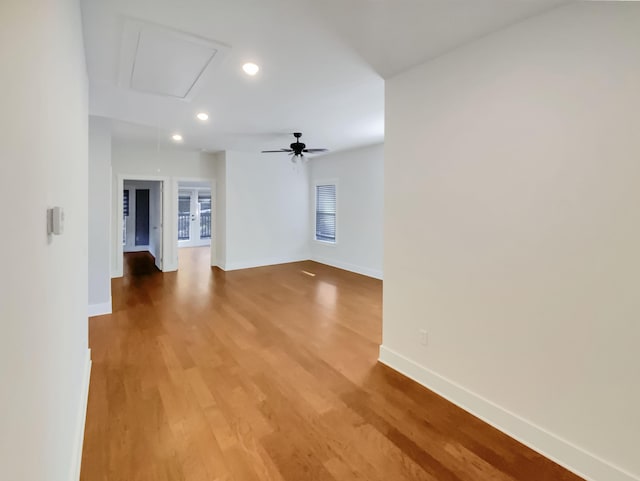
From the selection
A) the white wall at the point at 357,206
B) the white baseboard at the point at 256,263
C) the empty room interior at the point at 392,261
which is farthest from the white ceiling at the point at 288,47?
the white baseboard at the point at 256,263

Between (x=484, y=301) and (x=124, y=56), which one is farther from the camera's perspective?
(x=124, y=56)

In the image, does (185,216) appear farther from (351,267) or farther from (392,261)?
(392,261)

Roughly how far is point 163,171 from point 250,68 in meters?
4.86

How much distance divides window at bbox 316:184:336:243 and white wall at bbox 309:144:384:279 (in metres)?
0.21

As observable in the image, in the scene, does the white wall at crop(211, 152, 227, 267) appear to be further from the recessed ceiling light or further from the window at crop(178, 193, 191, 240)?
the window at crop(178, 193, 191, 240)

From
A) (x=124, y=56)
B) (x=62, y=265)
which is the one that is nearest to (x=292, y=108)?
(x=124, y=56)

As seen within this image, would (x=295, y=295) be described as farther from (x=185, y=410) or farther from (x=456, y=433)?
(x=456, y=433)

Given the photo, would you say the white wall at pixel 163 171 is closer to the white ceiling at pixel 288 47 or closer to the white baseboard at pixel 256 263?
the white baseboard at pixel 256 263

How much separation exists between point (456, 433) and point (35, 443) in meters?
2.17

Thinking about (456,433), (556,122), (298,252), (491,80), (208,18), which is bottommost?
(456,433)

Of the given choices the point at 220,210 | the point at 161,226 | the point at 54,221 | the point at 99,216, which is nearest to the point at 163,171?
the point at 161,226

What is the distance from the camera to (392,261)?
112 inches

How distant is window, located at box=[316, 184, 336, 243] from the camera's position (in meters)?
7.67

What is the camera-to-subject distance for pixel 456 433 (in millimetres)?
2043
